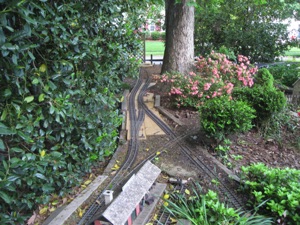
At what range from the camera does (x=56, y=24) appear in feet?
6.77

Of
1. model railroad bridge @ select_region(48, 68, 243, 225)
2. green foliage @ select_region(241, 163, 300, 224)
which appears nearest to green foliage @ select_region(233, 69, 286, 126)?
model railroad bridge @ select_region(48, 68, 243, 225)

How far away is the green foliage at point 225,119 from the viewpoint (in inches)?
149

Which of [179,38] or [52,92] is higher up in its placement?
[179,38]

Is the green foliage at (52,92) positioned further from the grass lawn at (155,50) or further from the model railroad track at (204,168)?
the grass lawn at (155,50)

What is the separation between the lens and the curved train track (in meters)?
2.60

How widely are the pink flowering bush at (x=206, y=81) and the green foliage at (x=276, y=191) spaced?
2335 mm

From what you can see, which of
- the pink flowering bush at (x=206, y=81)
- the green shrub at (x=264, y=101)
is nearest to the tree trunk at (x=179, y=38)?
the pink flowering bush at (x=206, y=81)

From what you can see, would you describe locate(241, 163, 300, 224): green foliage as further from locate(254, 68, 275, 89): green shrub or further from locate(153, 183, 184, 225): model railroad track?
locate(254, 68, 275, 89): green shrub

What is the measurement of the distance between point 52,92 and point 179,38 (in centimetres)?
479

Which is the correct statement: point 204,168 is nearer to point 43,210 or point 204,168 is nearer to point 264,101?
point 264,101

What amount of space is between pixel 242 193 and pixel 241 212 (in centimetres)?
40

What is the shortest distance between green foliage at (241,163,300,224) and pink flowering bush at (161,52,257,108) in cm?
233

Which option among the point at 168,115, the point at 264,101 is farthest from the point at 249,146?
the point at 168,115

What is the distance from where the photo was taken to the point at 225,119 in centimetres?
377
